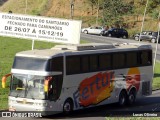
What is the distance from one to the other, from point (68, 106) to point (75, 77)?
1.38 meters

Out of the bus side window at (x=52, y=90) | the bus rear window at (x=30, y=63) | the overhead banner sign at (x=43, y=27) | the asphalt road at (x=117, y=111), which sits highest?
the overhead banner sign at (x=43, y=27)

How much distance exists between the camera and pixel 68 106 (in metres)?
24.1

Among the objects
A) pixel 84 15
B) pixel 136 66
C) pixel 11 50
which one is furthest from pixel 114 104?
pixel 84 15

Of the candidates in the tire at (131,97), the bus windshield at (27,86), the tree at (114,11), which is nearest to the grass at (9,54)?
the bus windshield at (27,86)

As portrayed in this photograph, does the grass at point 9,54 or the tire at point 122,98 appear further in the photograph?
the grass at point 9,54

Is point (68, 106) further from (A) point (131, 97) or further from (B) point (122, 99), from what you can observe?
(A) point (131, 97)

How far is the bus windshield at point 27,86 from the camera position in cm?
2297

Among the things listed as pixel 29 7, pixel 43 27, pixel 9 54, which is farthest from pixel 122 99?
pixel 29 7

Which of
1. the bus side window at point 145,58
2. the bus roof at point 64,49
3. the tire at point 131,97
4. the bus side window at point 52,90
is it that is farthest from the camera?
the bus side window at point 145,58

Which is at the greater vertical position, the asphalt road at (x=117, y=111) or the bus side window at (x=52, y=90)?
the bus side window at (x=52, y=90)

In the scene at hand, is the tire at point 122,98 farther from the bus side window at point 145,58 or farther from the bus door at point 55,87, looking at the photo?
the bus door at point 55,87

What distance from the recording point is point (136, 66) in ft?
97.2

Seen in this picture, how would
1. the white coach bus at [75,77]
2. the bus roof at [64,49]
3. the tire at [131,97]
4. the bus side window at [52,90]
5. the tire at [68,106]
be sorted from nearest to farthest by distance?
the bus side window at [52,90], the white coach bus at [75,77], the bus roof at [64,49], the tire at [68,106], the tire at [131,97]

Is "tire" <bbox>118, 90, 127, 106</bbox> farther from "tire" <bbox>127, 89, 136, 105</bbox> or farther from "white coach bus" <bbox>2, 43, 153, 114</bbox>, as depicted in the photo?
"tire" <bbox>127, 89, 136, 105</bbox>
